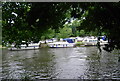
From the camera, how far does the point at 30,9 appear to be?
684 centimetres

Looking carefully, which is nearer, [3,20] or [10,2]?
[10,2]

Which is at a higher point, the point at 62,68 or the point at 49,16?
the point at 49,16

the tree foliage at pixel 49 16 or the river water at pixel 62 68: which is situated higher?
the tree foliage at pixel 49 16

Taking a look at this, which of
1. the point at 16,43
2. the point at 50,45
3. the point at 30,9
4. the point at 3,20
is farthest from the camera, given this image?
the point at 50,45

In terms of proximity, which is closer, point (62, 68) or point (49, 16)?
point (49, 16)

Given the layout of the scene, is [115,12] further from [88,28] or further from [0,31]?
[0,31]

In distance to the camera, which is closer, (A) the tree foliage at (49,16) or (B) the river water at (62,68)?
(A) the tree foliage at (49,16)

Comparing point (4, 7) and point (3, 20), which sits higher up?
point (4, 7)

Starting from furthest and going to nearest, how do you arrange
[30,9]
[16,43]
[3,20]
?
[16,43] → [3,20] → [30,9]

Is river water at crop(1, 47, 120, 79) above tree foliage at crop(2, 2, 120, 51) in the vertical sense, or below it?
below

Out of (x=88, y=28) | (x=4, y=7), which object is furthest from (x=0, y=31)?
(x=88, y=28)

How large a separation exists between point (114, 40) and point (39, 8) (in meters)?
2.82

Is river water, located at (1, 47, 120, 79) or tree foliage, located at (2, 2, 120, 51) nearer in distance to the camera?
tree foliage, located at (2, 2, 120, 51)

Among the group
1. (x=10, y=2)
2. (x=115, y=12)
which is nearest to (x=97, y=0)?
(x=115, y=12)
